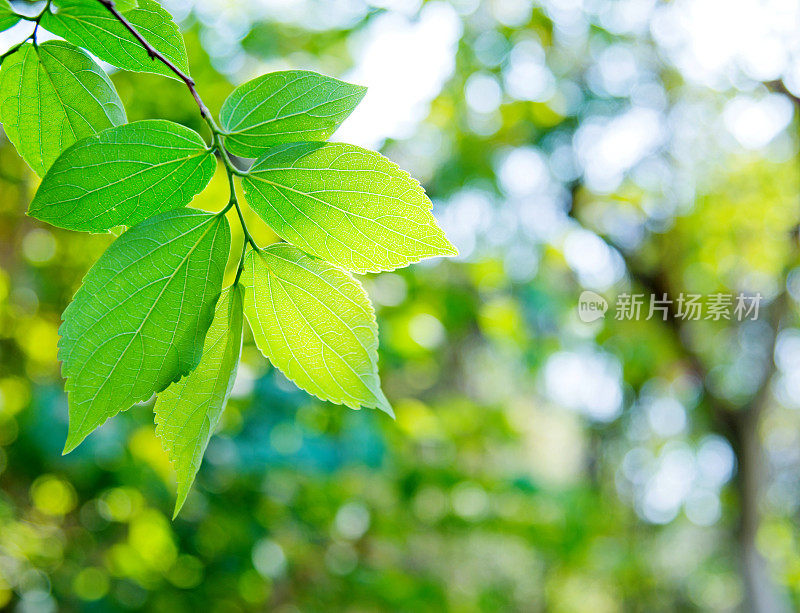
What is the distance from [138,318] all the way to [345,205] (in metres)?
0.07

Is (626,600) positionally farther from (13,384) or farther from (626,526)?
(13,384)

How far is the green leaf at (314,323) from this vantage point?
24cm

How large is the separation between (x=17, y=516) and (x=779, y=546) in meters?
3.82

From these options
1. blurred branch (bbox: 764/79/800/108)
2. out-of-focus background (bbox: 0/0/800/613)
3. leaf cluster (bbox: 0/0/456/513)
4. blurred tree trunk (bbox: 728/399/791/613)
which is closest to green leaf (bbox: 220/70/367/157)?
leaf cluster (bbox: 0/0/456/513)

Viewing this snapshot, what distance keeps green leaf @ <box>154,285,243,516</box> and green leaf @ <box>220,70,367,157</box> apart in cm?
6

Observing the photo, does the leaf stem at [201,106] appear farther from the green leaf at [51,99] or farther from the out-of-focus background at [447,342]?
the out-of-focus background at [447,342]

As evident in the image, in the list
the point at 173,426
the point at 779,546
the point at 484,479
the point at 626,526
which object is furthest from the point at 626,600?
the point at 173,426

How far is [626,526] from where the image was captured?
13.6 feet

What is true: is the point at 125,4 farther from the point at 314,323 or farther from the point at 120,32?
the point at 314,323

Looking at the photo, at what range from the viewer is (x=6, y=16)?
227 millimetres

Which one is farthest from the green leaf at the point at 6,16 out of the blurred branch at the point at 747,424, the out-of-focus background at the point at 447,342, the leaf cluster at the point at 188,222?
the blurred branch at the point at 747,424

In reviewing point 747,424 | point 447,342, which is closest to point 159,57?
point 447,342

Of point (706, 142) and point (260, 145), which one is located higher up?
point (706, 142)

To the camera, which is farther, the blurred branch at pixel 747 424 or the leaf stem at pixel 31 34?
the blurred branch at pixel 747 424
